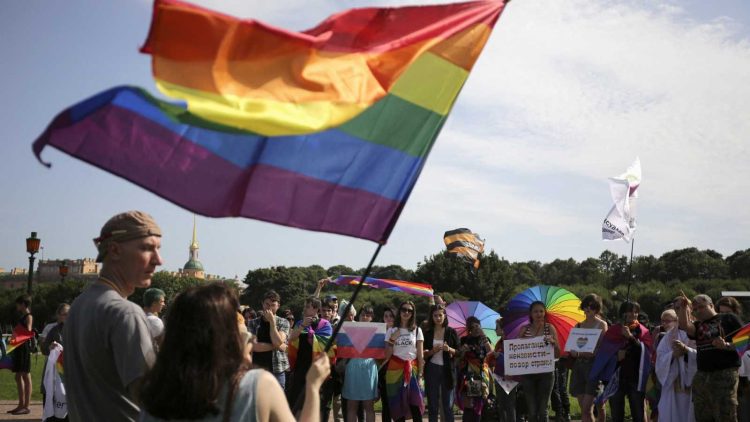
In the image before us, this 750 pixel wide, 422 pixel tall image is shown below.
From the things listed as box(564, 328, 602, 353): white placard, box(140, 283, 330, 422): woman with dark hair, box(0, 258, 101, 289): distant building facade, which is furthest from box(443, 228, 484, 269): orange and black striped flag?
box(0, 258, 101, 289): distant building facade

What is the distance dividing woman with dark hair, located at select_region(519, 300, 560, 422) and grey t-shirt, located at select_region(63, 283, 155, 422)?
8423 millimetres

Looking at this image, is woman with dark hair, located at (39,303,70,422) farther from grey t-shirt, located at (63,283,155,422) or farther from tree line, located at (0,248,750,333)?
tree line, located at (0,248,750,333)

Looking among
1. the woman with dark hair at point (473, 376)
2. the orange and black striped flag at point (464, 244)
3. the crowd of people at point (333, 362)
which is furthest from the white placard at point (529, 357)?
the orange and black striped flag at point (464, 244)

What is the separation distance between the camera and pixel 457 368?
1261 centimetres

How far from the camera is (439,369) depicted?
12.4 m

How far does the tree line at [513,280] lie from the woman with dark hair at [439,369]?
2519cm

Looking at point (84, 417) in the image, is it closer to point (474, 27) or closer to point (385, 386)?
point (474, 27)

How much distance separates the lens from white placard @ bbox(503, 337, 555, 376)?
10.9 metres

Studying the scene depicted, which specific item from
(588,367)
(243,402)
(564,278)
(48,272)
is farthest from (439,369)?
(48,272)

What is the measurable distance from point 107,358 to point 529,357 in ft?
27.9

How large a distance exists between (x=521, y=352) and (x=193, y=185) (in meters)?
8.17

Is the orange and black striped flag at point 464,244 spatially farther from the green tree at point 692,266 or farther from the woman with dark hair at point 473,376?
the green tree at point 692,266

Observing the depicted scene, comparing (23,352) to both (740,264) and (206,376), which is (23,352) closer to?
(206,376)

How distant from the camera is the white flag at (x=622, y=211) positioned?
15516 mm
